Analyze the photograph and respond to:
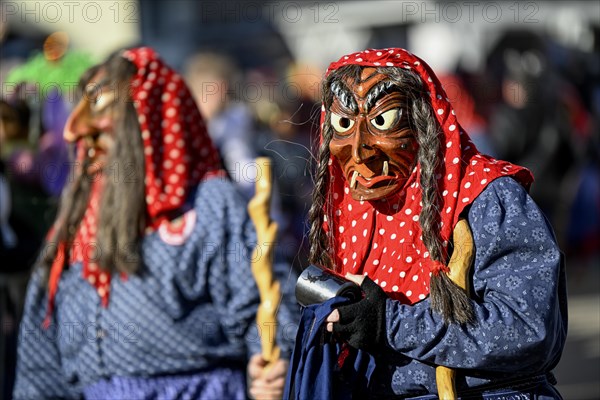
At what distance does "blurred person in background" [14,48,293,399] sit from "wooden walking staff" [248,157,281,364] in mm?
55

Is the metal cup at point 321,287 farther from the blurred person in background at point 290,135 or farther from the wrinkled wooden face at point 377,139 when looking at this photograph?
the blurred person in background at point 290,135

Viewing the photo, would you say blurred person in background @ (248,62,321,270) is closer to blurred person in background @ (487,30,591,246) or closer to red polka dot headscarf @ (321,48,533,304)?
blurred person in background @ (487,30,591,246)

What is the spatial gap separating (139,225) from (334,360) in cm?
124

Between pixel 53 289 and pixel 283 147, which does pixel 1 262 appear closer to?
pixel 53 289

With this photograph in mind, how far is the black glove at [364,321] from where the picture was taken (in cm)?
285

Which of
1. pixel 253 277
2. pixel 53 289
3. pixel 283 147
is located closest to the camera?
pixel 253 277

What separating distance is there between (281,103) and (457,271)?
8.40m

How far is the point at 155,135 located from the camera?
13.6ft

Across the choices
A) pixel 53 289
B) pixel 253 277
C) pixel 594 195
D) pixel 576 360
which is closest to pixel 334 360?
pixel 253 277

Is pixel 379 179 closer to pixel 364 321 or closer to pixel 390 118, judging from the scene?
pixel 390 118

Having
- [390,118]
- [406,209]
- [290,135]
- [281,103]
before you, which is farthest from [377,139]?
[281,103]

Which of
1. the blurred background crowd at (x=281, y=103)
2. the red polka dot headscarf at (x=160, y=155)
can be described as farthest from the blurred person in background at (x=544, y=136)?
the red polka dot headscarf at (x=160, y=155)

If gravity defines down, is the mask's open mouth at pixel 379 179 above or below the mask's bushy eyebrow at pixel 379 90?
below

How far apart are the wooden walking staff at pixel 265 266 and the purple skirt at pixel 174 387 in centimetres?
21
